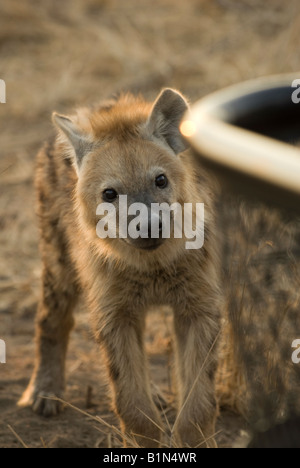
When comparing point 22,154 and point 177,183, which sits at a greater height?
point 22,154

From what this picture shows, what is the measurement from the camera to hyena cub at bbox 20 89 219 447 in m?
2.81

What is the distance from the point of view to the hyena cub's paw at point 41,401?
360 centimetres

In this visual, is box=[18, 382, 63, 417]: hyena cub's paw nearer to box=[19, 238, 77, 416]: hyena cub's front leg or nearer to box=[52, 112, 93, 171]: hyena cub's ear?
box=[19, 238, 77, 416]: hyena cub's front leg

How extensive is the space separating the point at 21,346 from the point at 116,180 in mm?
1817

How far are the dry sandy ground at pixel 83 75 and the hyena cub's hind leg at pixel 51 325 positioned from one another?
83 mm

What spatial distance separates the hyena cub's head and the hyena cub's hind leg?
0.69 meters

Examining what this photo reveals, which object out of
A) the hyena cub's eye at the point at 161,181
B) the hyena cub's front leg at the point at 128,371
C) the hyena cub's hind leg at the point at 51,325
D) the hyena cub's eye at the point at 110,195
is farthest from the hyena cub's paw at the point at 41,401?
the hyena cub's eye at the point at 161,181

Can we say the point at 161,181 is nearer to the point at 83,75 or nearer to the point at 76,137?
the point at 76,137

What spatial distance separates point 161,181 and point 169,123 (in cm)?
30

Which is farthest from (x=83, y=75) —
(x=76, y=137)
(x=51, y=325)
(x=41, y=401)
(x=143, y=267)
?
(x=143, y=267)

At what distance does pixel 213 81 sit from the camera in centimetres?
713
